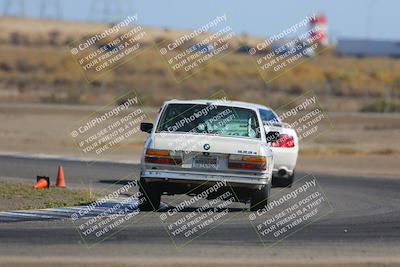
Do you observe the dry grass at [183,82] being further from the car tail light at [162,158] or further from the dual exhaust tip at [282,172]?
the car tail light at [162,158]

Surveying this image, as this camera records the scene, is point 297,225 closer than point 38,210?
Yes

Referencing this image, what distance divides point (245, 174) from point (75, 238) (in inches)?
126

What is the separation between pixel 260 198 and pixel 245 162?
2.27ft

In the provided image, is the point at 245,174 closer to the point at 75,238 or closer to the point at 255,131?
the point at 255,131

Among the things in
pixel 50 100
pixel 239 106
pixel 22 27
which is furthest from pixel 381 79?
pixel 22 27

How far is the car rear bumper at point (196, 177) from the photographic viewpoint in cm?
1458

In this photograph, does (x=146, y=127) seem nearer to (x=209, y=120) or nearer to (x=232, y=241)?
(x=209, y=120)

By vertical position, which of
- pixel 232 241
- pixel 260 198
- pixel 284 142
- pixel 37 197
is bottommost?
pixel 284 142

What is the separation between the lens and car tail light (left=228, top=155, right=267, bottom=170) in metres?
14.7

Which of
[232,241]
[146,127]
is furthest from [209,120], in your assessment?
[232,241]

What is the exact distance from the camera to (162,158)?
14578 millimetres

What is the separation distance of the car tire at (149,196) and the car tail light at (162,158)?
0.35 meters

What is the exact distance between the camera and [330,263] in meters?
11.0

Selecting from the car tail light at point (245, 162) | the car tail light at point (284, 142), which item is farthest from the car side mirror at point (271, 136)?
the car tail light at point (284, 142)
